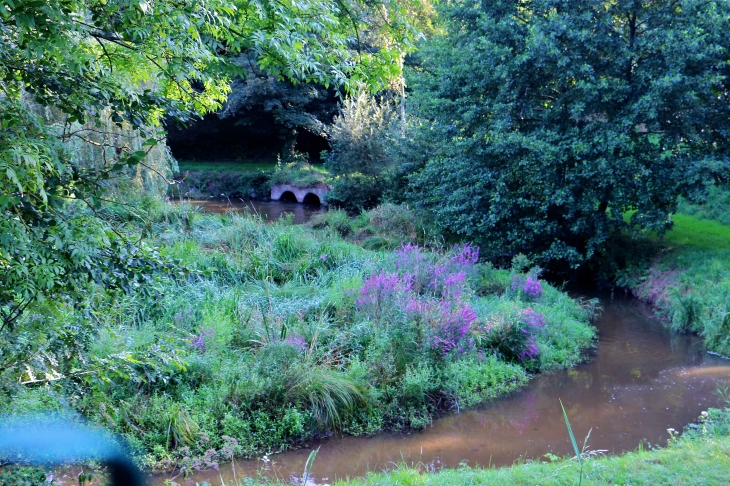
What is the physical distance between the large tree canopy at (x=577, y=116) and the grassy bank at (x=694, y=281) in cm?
111

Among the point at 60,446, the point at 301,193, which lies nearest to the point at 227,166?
the point at 301,193

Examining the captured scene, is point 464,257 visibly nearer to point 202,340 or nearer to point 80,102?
point 202,340

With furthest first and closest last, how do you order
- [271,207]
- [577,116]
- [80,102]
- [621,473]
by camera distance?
[271,207] < [577,116] < [621,473] < [80,102]

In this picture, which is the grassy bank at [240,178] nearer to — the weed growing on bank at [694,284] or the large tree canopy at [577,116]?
the large tree canopy at [577,116]

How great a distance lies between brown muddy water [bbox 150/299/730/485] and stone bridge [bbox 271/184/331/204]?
1661 cm

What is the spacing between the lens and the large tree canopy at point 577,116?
11.9 meters

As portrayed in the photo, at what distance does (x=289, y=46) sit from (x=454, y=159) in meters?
10.8

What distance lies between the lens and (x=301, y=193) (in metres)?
27.2

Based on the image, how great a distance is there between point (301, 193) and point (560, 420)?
20.8m

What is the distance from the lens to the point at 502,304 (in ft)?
33.8

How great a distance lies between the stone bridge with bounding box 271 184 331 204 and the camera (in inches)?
1023

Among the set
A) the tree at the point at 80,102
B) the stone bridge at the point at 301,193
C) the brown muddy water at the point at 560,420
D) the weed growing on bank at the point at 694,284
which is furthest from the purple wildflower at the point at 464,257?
the stone bridge at the point at 301,193

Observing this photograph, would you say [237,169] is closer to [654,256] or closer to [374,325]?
[654,256]

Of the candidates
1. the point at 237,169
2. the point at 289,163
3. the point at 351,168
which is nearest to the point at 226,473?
the point at 351,168
